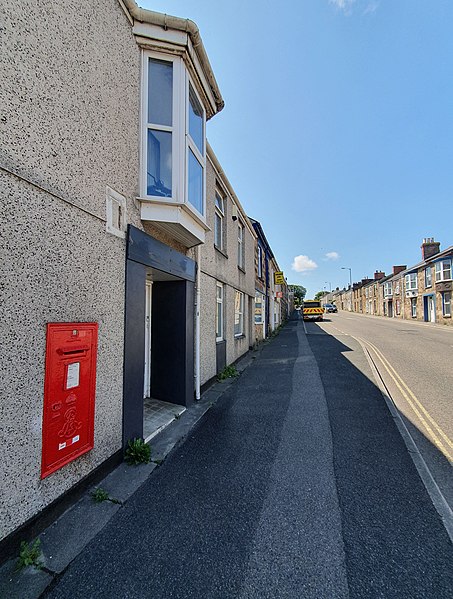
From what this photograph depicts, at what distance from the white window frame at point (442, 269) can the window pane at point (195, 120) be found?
2974 centimetres

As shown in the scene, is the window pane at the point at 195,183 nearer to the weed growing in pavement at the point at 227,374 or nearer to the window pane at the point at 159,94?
the window pane at the point at 159,94

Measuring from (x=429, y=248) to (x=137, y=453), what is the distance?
1474 inches

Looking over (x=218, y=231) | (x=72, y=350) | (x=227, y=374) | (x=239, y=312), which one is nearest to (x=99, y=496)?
(x=72, y=350)

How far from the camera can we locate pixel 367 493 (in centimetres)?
294

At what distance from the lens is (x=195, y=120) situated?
4906 millimetres

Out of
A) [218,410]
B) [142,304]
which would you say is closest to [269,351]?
[218,410]

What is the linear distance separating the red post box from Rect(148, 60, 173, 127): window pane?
10.6 ft

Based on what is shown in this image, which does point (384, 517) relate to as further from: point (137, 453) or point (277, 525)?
point (137, 453)

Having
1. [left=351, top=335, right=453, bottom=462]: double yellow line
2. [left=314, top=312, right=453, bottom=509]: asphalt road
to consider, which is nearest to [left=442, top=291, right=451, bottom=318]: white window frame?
[left=314, top=312, right=453, bottom=509]: asphalt road

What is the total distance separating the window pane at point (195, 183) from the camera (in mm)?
4691

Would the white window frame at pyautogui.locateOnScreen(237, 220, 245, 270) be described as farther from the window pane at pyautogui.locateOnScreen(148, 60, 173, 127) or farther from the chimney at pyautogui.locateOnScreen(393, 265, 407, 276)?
the chimney at pyautogui.locateOnScreen(393, 265, 407, 276)

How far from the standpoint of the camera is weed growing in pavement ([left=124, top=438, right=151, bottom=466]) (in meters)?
3.49

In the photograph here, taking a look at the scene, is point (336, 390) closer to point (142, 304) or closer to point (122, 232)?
point (142, 304)

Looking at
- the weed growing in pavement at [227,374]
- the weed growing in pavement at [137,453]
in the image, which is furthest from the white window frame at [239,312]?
the weed growing in pavement at [137,453]
